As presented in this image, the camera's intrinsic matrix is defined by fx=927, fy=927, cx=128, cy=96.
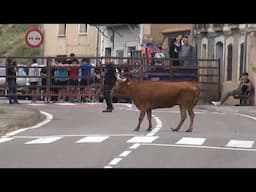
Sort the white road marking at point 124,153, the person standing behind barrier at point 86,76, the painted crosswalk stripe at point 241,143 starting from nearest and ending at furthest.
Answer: the white road marking at point 124,153
the painted crosswalk stripe at point 241,143
the person standing behind barrier at point 86,76

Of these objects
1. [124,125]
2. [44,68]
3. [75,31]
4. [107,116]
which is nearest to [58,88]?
[44,68]

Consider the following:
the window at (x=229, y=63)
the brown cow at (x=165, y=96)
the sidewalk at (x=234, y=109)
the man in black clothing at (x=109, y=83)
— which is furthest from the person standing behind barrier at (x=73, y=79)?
the brown cow at (x=165, y=96)

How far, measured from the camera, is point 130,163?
16594mm

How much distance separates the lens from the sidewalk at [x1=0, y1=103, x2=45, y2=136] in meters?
25.3

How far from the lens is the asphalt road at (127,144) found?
16844mm

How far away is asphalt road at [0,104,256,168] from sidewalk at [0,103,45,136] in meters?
0.49

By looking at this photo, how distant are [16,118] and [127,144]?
804cm

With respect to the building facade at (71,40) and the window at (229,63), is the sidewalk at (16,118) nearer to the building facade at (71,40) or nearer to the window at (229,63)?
the window at (229,63)

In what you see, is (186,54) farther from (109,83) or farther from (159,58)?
(109,83)

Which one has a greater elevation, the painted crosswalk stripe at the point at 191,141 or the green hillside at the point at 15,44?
the green hillside at the point at 15,44

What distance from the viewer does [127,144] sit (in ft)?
66.9

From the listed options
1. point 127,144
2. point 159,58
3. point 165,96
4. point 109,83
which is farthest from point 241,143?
point 159,58

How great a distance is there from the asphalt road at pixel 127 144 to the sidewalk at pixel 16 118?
1.62 ft
